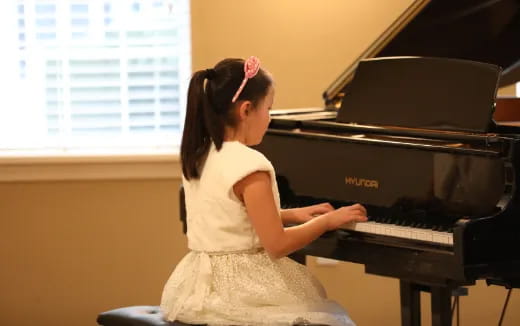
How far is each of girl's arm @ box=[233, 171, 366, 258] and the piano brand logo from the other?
233mm

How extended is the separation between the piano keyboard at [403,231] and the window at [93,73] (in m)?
1.87

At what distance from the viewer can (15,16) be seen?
4324 mm

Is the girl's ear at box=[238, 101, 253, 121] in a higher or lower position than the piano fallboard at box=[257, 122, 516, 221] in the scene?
higher

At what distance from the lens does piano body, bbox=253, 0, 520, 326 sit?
7.99ft

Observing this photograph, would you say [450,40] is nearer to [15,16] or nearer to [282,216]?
[282,216]

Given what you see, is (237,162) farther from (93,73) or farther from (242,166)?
(93,73)

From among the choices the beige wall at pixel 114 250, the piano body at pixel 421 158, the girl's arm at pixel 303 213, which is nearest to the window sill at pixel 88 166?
the beige wall at pixel 114 250

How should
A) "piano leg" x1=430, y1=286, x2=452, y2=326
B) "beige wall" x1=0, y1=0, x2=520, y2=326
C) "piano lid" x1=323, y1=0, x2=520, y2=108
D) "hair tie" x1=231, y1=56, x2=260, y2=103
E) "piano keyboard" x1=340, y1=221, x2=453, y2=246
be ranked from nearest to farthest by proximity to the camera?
"piano keyboard" x1=340, y1=221, x2=453, y2=246, "hair tie" x1=231, y1=56, x2=260, y2=103, "piano leg" x1=430, y1=286, x2=452, y2=326, "piano lid" x1=323, y1=0, x2=520, y2=108, "beige wall" x1=0, y1=0, x2=520, y2=326

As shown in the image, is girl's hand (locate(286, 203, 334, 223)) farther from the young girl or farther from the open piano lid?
the open piano lid

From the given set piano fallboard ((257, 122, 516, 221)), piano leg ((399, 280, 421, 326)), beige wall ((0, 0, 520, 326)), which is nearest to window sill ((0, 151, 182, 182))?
beige wall ((0, 0, 520, 326))

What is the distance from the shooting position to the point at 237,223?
8.33ft

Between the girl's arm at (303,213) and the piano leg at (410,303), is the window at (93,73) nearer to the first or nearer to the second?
the girl's arm at (303,213)

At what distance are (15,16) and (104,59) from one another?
1.49ft

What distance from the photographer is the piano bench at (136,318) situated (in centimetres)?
256
